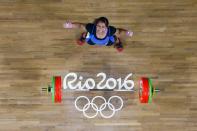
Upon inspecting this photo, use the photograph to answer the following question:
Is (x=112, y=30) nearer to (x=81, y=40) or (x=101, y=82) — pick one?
(x=81, y=40)

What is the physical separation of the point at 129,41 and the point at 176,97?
42.2 inches

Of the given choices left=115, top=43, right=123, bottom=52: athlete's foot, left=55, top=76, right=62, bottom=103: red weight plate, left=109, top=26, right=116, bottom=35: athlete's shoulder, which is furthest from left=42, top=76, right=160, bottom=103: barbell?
left=109, top=26, right=116, bottom=35: athlete's shoulder

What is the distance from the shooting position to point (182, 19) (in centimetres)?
691

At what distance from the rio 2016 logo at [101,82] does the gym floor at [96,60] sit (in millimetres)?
76

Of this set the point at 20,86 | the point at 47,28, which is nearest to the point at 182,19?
the point at 47,28

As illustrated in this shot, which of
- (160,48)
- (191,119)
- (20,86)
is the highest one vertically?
(160,48)

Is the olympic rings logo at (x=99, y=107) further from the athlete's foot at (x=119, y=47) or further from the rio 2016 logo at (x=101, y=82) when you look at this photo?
the athlete's foot at (x=119, y=47)

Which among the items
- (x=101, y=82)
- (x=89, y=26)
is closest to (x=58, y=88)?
(x=101, y=82)

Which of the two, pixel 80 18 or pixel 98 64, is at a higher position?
pixel 80 18

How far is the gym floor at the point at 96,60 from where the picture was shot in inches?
264

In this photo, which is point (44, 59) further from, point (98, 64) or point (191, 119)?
point (191, 119)

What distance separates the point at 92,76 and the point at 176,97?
1268mm

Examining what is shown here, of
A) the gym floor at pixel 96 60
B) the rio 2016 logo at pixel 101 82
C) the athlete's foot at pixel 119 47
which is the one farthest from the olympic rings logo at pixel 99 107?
the athlete's foot at pixel 119 47

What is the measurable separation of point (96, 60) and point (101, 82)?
1.08 feet
